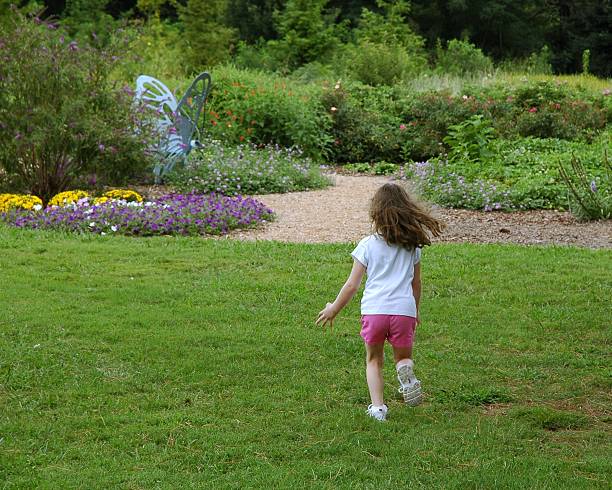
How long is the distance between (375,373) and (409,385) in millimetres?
192

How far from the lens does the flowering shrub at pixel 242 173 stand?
1198cm

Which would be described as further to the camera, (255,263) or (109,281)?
(255,263)

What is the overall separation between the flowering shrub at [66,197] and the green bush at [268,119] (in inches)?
194

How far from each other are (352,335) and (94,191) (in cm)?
635

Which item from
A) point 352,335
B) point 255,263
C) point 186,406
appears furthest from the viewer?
point 255,263

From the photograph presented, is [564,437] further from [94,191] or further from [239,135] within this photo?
[239,135]

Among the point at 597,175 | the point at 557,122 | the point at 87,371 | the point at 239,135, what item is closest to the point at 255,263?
the point at 87,371

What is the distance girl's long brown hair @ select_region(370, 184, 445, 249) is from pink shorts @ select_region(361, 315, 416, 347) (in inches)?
14.3

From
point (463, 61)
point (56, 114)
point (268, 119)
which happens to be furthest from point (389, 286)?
point (463, 61)

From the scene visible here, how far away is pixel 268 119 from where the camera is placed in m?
15.7

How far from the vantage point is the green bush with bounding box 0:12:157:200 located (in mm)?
10547

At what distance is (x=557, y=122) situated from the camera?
15.9 meters

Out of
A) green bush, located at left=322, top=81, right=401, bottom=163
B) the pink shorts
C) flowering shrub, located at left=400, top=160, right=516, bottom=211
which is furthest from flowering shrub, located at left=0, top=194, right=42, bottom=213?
green bush, located at left=322, top=81, right=401, bottom=163

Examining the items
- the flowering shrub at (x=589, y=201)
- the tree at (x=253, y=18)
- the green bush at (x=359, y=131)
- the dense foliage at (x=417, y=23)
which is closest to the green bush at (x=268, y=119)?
the green bush at (x=359, y=131)
